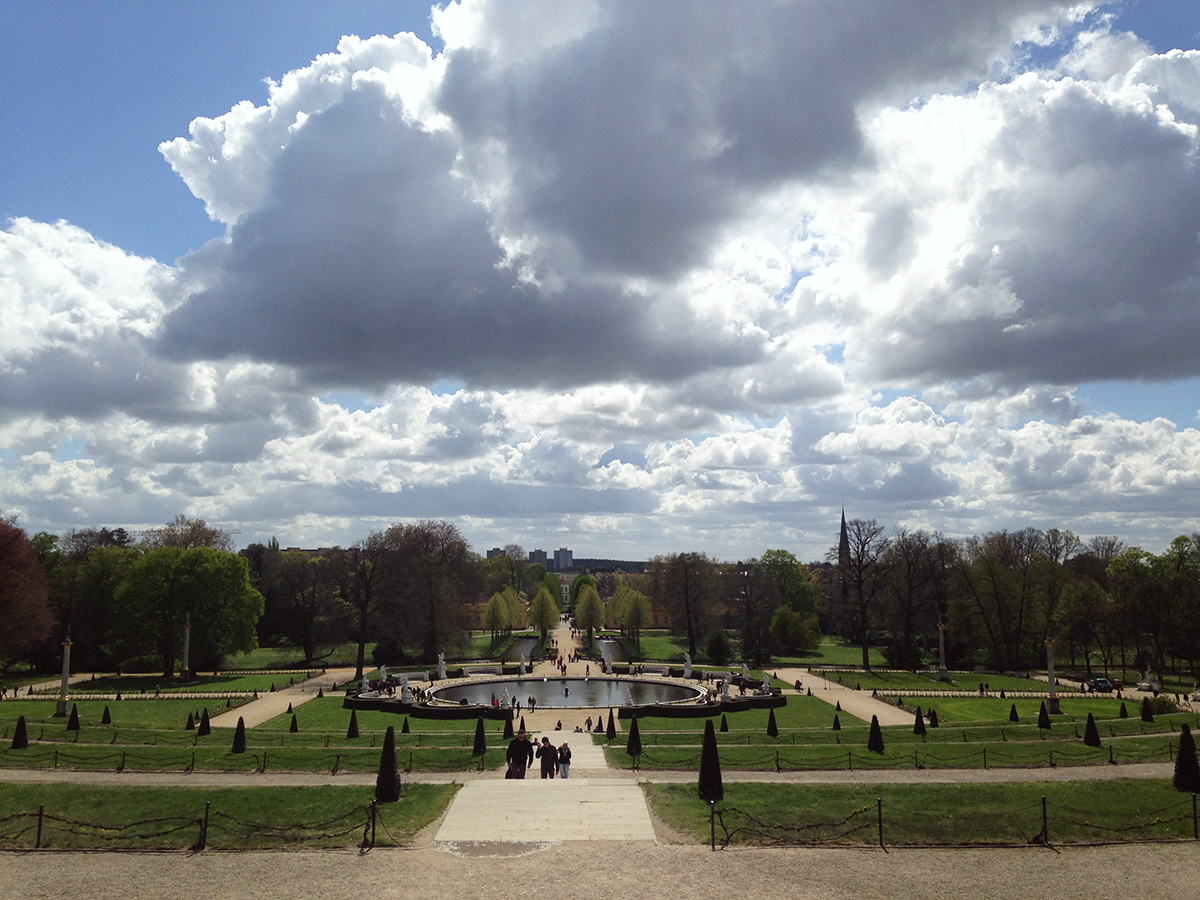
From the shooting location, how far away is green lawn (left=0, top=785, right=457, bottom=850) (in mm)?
19219

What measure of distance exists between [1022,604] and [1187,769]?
5006 cm

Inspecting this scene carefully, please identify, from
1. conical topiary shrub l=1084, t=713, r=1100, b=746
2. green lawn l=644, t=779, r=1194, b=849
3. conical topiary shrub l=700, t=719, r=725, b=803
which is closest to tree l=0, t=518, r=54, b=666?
green lawn l=644, t=779, r=1194, b=849

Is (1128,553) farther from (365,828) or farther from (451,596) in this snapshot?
(365,828)

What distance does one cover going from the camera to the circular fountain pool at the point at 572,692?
160 feet

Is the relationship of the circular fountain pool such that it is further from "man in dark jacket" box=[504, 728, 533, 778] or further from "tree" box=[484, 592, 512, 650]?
"tree" box=[484, 592, 512, 650]

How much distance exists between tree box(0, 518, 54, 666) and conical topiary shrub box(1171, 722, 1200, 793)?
6174 cm

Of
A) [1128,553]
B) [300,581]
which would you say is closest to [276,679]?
[300,581]

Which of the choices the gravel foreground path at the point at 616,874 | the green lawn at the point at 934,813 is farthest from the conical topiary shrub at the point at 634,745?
the gravel foreground path at the point at 616,874

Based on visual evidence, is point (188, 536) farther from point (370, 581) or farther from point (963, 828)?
A: point (963, 828)

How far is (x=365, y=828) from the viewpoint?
19438mm

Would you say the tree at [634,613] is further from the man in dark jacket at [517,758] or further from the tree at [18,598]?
the man in dark jacket at [517,758]

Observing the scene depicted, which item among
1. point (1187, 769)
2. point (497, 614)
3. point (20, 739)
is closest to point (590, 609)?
point (497, 614)

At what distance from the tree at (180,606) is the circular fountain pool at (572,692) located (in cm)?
2039

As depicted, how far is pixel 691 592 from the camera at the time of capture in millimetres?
85125
